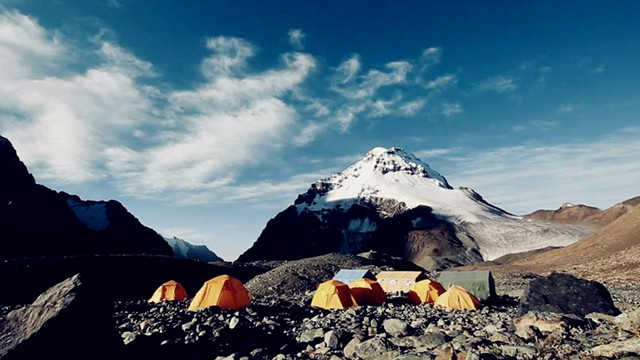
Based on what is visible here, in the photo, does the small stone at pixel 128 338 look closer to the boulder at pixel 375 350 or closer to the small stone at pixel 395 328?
the boulder at pixel 375 350

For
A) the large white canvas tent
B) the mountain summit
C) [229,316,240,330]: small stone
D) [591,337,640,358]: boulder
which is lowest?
[591,337,640,358]: boulder

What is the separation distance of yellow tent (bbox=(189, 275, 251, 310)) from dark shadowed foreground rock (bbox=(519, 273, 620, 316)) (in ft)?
42.4

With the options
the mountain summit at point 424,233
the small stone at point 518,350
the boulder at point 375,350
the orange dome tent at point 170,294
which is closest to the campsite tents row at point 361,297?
the orange dome tent at point 170,294

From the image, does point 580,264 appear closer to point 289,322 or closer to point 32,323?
point 289,322

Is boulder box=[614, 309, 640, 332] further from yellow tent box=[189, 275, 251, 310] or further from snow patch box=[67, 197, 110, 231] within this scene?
snow patch box=[67, 197, 110, 231]

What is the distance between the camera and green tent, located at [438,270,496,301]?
107ft

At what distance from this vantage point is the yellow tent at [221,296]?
62.6 feet

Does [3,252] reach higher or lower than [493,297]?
higher

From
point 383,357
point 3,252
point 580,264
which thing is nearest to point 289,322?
point 383,357

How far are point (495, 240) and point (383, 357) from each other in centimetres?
14164

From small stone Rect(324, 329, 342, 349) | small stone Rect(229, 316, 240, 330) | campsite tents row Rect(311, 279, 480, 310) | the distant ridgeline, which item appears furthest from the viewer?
the distant ridgeline

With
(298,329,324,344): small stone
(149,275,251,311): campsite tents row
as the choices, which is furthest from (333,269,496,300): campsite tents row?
(298,329,324,344): small stone

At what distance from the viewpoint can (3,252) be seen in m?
63.8

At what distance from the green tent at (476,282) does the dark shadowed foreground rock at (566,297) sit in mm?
12882
